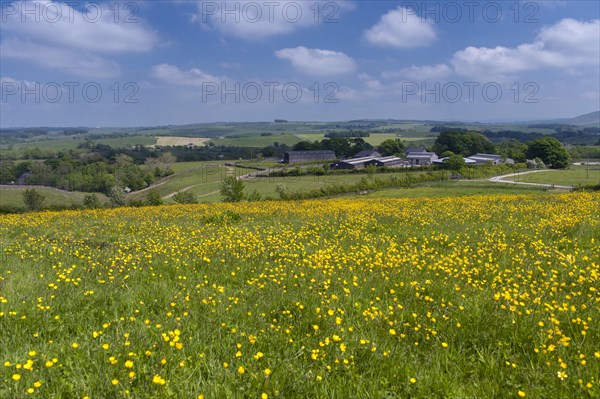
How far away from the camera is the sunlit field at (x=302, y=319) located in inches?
161

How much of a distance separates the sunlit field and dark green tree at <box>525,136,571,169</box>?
146559 millimetres

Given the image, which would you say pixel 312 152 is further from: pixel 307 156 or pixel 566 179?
pixel 566 179

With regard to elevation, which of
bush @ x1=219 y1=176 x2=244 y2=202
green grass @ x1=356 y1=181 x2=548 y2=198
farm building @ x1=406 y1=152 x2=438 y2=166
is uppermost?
farm building @ x1=406 y1=152 x2=438 y2=166

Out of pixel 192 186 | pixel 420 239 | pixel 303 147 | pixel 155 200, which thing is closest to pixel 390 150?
pixel 303 147

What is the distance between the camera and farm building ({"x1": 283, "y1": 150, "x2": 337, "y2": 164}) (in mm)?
162500

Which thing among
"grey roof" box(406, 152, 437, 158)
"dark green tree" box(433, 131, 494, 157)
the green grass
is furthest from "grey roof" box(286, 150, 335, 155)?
the green grass

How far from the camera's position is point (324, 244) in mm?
10305

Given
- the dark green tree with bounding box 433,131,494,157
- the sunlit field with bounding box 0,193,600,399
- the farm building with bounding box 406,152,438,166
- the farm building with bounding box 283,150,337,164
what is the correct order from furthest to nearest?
the dark green tree with bounding box 433,131,494,157
the farm building with bounding box 283,150,337,164
the farm building with bounding box 406,152,438,166
the sunlit field with bounding box 0,193,600,399

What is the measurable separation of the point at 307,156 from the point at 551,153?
94.3 m

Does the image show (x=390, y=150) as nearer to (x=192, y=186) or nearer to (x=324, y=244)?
(x=192, y=186)

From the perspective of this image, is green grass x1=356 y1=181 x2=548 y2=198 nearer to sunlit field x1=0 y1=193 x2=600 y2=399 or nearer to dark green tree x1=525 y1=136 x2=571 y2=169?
sunlit field x1=0 y1=193 x2=600 y2=399

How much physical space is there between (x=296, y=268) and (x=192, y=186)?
99972 mm

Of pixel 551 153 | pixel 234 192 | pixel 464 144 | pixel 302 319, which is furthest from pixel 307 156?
pixel 302 319

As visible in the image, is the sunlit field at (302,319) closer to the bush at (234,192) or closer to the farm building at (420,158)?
the bush at (234,192)
